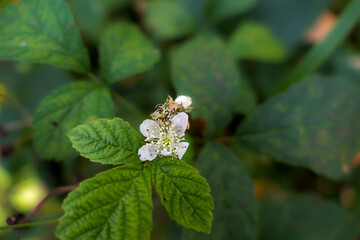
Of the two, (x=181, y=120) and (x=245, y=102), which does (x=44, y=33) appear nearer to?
(x=181, y=120)

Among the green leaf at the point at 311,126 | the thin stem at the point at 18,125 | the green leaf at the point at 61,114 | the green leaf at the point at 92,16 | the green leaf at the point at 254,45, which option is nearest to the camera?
the green leaf at the point at 61,114

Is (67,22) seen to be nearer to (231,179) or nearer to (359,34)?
(231,179)

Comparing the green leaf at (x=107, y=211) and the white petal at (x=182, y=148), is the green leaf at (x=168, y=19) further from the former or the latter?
the green leaf at (x=107, y=211)

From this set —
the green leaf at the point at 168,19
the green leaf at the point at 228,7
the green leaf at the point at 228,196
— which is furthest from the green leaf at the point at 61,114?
the green leaf at the point at 228,7

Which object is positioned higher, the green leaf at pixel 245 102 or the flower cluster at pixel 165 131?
the green leaf at pixel 245 102

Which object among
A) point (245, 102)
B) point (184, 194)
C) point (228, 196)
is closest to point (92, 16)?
point (245, 102)
